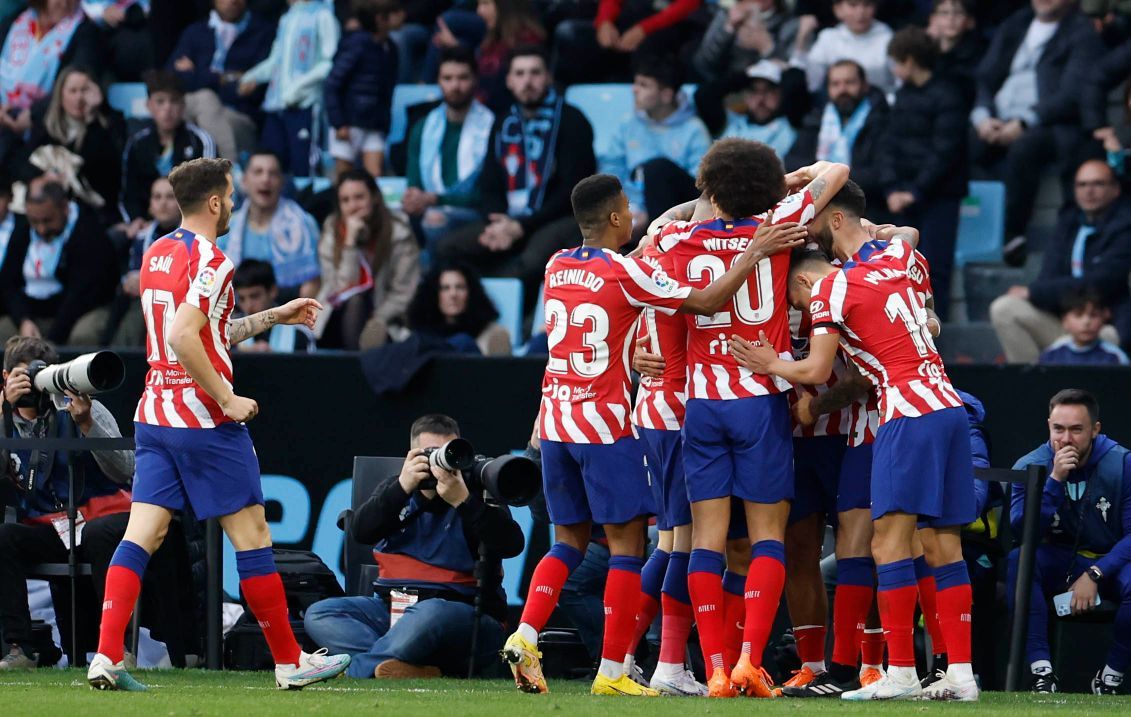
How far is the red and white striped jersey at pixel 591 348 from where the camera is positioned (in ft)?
22.0

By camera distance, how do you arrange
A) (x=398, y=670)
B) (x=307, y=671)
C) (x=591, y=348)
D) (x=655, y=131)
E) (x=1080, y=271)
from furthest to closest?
(x=655, y=131), (x=1080, y=271), (x=398, y=670), (x=591, y=348), (x=307, y=671)

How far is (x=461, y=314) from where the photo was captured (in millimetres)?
10938

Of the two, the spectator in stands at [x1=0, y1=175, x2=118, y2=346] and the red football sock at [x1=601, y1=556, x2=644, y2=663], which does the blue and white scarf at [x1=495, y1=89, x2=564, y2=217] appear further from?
the red football sock at [x1=601, y1=556, x2=644, y2=663]

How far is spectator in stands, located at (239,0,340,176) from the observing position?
13.2 metres

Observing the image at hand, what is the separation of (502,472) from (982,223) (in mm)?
5648

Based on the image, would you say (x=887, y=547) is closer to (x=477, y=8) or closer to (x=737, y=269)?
(x=737, y=269)

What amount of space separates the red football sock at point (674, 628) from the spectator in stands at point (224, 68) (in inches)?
290

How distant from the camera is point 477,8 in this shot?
43.3 ft

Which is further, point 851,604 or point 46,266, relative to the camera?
point 46,266

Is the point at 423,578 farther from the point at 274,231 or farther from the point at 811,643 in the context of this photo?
the point at 274,231

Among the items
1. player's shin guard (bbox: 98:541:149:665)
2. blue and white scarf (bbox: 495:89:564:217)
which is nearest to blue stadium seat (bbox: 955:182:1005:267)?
blue and white scarf (bbox: 495:89:564:217)

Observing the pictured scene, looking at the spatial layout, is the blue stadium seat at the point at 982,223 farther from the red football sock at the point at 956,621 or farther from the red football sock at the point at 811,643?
the red football sock at the point at 956,621

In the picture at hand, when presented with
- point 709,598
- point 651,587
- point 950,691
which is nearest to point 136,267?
point 651,587

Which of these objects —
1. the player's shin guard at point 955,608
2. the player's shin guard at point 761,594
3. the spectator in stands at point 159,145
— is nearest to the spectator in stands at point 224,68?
the spectator in stands at point 159,145
